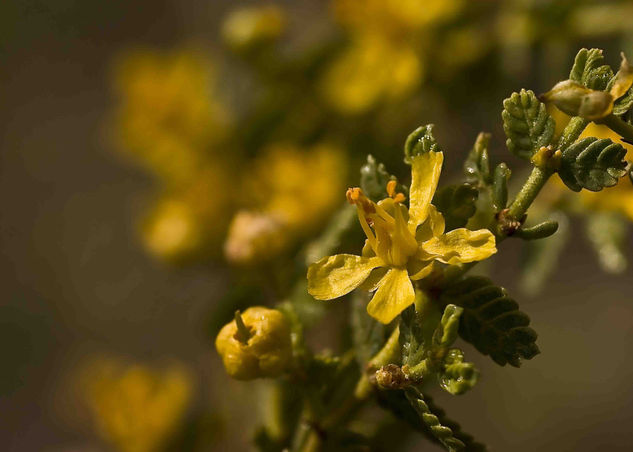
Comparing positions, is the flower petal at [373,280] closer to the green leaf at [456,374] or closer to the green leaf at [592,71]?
the green leaf at [456,374]

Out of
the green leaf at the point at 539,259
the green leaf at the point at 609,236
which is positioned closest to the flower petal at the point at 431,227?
the green leaf at the point at 609,236

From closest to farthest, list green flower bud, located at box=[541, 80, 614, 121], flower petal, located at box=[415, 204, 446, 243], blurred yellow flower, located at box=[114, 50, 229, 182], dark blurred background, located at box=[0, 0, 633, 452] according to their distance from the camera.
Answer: green flower bud, located at box=[541, 80, 614, 121] → flower petal, located at box=[415, 204, 446, 243] → blurred yellow flower, located at box=[114, 50, 229, 182] → dark blurred background, located at box=[0, 0, 633, 452]

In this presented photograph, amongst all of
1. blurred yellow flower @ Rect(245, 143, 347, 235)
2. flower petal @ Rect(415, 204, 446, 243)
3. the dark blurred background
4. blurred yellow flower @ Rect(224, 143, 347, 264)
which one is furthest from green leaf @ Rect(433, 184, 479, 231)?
the dark blurred background

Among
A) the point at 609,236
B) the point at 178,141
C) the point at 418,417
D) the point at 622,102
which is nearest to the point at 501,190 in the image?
the point at 622,102

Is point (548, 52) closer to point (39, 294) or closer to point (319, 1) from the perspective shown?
point (319, 1)

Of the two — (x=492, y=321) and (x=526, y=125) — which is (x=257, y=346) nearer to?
(x=492, y=321)

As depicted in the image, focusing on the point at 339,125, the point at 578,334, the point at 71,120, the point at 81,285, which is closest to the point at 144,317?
the point at 81,285

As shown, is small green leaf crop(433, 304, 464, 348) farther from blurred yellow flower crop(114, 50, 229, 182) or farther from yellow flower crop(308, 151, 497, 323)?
blurred yellow flower crop(114, 50, 229, 182)
